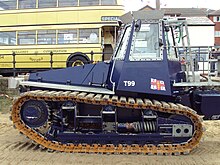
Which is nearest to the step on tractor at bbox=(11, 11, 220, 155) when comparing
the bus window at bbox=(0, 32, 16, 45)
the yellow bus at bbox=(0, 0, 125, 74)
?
the yellow bus at bbox=(0, 0, 125, 74)

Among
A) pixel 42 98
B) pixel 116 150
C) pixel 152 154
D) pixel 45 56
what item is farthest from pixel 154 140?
pixel 45 56

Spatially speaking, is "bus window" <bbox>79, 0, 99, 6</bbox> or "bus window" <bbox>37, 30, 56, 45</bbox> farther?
"bus window" <bbox>37, 30, 56, 45</bbox>

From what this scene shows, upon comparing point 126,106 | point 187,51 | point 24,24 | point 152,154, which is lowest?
point 152,154

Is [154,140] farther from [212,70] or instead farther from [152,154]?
[212,70]

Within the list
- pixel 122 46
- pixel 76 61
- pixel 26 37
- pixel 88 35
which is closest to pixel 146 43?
pixel 122 46

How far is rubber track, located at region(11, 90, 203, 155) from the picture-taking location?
6508mm

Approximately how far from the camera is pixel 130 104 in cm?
646

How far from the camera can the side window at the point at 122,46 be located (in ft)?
23.0

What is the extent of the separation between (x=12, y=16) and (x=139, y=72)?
38.3 ft

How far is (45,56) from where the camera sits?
625 inches

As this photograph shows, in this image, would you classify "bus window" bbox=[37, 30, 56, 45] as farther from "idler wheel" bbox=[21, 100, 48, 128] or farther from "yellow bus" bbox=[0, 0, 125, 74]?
"idler wheel" bbox=[21, 100, 48, 128]

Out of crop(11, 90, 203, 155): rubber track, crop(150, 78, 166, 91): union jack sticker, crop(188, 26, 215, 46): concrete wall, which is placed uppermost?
crop(188, 26, 215, 46): concrete wall

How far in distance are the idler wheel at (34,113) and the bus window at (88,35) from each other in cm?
877

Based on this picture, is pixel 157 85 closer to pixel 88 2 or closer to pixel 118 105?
pixel 118 105
